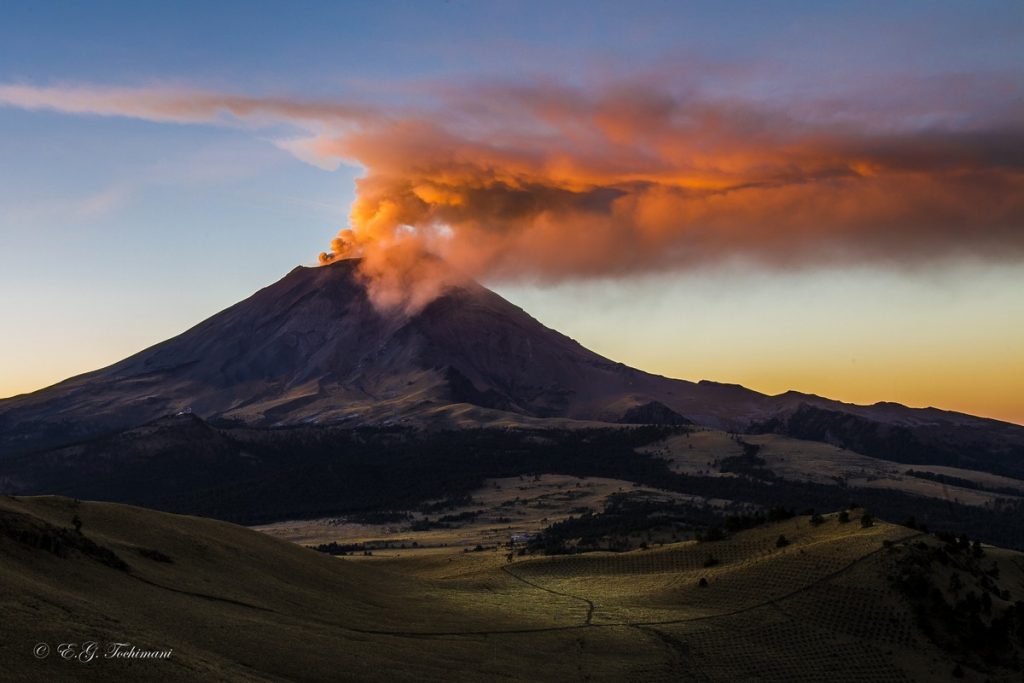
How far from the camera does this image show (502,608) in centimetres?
7731

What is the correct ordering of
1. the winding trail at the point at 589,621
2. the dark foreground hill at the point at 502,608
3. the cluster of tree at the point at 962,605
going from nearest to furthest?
the dark foreground hill at the point at 502,608
the winding trail at the point at 589,621
the cluster of tree at the point at 962,605

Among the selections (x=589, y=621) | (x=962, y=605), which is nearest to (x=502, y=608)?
(x=589, y=621)

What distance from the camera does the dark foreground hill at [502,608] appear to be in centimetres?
4572

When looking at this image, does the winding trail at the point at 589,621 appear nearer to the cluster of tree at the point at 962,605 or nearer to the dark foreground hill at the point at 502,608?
the dark foreground hill at the point at 502,608

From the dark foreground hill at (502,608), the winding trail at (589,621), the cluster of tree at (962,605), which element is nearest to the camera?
the dark foreground hill at (502,608)

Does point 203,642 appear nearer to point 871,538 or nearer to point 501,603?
point 501,603

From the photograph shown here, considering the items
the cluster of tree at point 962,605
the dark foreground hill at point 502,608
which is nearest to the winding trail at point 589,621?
the dark foreground hill at point 502,608

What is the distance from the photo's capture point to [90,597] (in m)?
48.6

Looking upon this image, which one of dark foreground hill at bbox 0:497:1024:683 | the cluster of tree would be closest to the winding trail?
dark foreground hill at bbox 0:497:1024:683

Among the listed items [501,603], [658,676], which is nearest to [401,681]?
[658,676]

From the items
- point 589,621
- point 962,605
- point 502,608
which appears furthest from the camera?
point 962,605

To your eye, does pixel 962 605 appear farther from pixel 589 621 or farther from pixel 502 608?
pixel 502 608

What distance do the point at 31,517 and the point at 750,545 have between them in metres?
66.0

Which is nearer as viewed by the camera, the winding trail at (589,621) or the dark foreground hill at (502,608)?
the dark foreground hill at (502,608)
